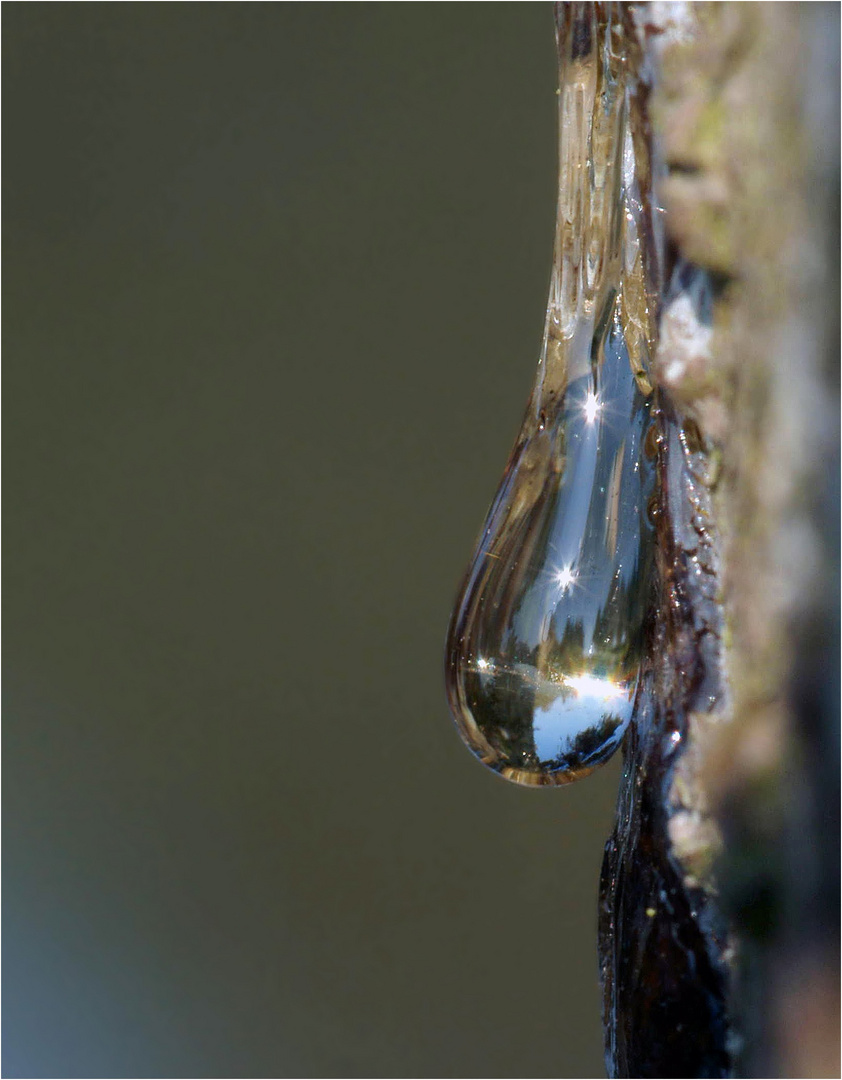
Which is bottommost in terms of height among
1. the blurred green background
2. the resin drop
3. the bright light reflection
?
the bright light reflection

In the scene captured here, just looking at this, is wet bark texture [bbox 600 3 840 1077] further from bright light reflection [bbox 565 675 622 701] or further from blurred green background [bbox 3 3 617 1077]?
blurred green background [bbox 3 3 617 1077]

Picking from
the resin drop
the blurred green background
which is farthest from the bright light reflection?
the blurred green background

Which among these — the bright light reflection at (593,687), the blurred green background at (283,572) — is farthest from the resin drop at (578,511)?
the blurred green background at (283,572)

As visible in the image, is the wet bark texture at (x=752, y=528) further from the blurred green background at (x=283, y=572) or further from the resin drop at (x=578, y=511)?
the blurred green background at (x=283, y=572)

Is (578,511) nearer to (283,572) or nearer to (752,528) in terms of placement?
(752,528)

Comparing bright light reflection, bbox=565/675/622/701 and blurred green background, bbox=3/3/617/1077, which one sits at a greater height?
blurred green background, bbox=3/3/617/1077

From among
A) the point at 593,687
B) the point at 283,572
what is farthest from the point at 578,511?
the point at 283,572
